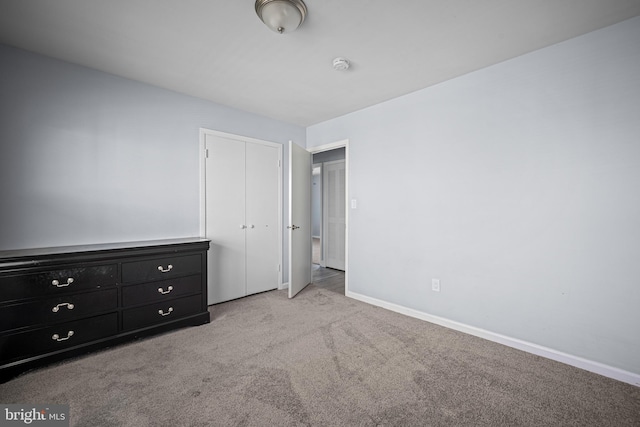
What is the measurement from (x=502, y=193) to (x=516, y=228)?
1.04ft

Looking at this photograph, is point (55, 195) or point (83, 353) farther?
point (55, 195)

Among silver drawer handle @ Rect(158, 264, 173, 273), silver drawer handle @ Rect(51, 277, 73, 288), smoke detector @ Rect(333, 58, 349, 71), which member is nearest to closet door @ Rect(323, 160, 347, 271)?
smoke detector @ Rect(333, 58, 349, 71)

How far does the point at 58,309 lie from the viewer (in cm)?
200

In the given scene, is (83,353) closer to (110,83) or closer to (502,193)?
(110,83)

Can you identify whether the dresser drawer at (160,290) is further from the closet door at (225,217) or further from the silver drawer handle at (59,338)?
the closet door at (225,217)

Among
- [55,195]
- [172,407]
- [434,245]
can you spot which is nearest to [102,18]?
[55,195]

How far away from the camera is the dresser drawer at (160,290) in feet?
7.54

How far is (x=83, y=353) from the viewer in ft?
6.89

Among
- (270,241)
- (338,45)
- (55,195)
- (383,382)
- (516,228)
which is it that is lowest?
(383,382)

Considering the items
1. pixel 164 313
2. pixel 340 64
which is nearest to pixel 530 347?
pixel 340 64

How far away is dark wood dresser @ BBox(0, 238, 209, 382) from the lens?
1853mm

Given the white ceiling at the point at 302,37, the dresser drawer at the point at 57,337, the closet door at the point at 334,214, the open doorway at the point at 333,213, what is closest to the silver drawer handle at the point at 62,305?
the dresser drawer at the point at 57,337

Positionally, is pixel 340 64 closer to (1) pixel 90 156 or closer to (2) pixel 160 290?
(1) pixel 90 156

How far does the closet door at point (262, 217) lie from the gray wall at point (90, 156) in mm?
690
